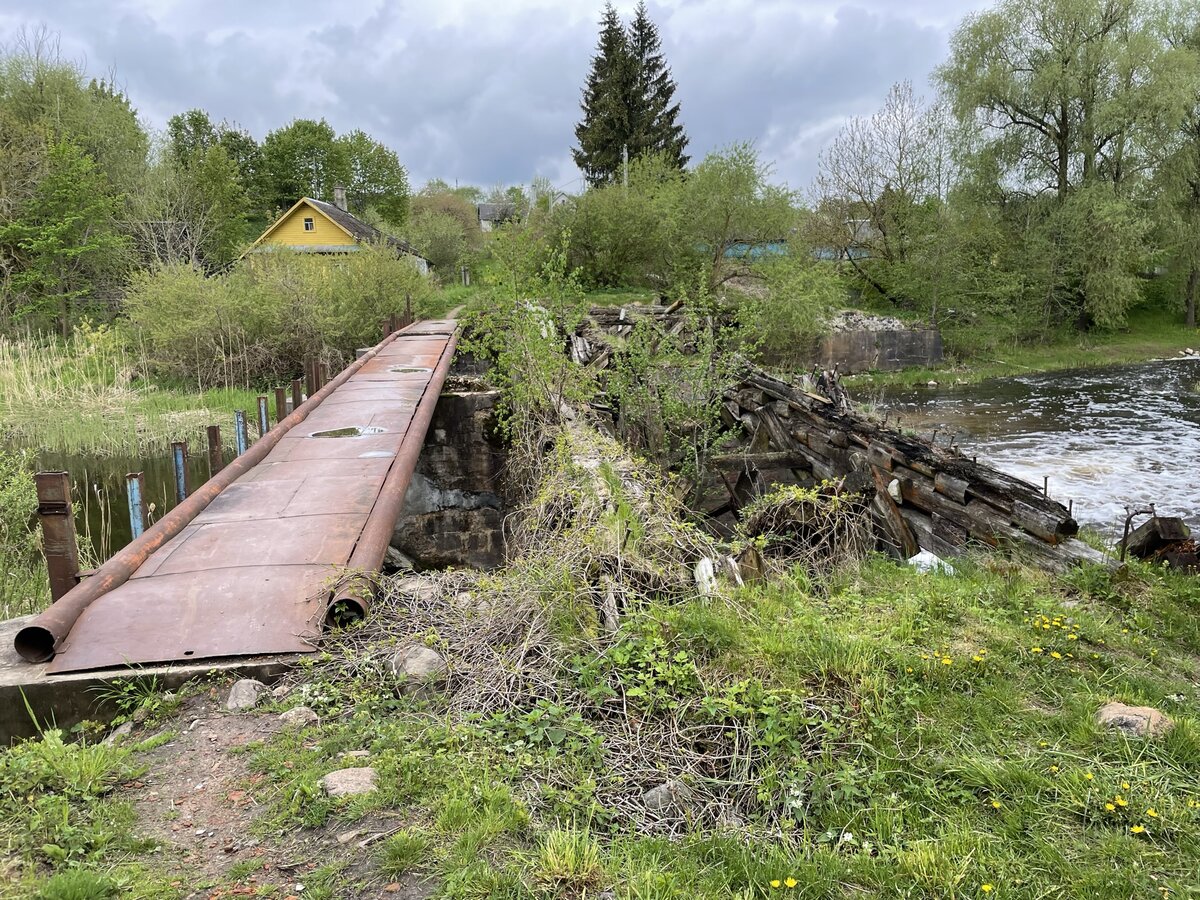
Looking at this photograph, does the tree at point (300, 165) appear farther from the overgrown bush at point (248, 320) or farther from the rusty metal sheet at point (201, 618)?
the rusty metal sheet at point (201, 618)

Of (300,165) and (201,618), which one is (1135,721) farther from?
(300,165)

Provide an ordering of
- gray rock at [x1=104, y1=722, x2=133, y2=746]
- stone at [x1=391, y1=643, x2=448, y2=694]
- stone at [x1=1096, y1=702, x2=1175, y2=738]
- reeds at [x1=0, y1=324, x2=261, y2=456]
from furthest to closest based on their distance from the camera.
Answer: reeds at [x1=0, y1=324, x2=261, y2=456], stone at [x1=391, y1=643, x2=448, y2=694], gray rock at [x1=104, y1=722, x2=133, y2=746], stone at [x1=1096, y1=702, x2=1175, y2=738]

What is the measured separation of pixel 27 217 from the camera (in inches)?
906

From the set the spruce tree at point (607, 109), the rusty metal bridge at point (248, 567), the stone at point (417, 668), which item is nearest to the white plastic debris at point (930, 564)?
the stone at point (417, 668)

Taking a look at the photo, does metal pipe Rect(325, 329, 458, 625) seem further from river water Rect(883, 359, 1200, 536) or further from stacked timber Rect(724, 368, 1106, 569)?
river water Rect(883, 359, 1200, 536)

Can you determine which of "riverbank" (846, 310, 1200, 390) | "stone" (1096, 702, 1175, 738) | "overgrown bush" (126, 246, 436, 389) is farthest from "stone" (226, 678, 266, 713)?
"riverbank" (846, 310, 1200, 390)

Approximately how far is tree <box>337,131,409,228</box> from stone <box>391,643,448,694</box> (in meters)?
64.6

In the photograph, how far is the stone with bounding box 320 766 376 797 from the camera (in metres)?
2.79

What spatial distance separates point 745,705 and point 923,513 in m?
5.42

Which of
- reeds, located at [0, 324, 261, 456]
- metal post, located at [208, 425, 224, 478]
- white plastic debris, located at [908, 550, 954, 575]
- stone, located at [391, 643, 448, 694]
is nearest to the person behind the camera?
stone, located at [391, 643, 448, 694]

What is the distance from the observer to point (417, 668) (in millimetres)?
3625

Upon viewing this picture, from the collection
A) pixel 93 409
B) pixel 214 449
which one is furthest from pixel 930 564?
pixel 93 409

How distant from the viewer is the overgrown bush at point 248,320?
1770 centimetres

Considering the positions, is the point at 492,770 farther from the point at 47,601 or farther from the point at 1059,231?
the point at 1059,231
